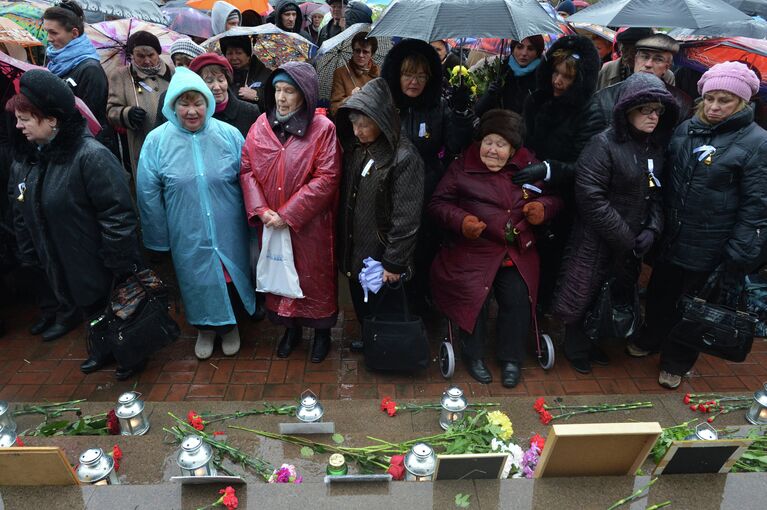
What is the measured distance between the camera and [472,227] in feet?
11.4

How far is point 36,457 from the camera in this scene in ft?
6.52

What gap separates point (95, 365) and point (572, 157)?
12.2 feet

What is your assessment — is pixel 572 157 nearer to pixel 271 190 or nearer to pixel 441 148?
pixel 441 148

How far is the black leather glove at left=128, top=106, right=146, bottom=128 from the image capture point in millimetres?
4371

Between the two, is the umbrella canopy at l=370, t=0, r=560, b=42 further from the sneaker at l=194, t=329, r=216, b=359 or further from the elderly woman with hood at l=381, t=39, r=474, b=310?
the sneaker at l=194, t=329, r=216, b=359

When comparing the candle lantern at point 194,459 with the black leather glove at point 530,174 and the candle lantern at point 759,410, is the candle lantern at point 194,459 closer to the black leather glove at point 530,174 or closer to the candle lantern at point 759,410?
the black leather glove at point 530,174

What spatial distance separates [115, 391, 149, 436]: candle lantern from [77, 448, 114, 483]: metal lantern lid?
1.71 ft

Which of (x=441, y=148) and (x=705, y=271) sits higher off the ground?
(x=441, y=148)

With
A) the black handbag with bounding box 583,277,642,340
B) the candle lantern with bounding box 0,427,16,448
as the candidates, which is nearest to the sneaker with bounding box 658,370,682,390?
the black handbag with bounding box 583,277,642,340

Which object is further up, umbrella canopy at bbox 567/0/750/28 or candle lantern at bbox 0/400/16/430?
umbrella canopy at bbox 567/0/750/28

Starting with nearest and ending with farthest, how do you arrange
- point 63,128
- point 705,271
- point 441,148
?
point 63,128
point 705,271
point 441,148

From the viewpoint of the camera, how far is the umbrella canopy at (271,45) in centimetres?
493

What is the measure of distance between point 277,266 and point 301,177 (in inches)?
24.9

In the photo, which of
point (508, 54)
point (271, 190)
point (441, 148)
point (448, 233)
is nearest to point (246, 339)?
point (271, 190)
